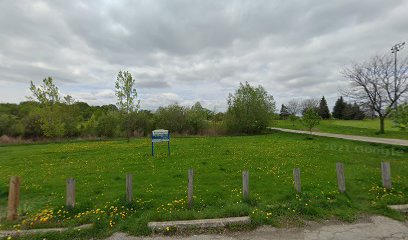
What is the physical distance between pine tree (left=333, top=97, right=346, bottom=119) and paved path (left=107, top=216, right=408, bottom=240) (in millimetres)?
73884

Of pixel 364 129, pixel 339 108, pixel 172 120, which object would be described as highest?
pixel 339 108

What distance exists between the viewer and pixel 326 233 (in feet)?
14.0

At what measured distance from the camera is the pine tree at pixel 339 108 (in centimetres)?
6818

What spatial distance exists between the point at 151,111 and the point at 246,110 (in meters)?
15.3

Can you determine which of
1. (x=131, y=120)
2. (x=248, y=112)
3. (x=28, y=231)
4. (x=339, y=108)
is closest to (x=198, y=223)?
(x=28, y=231)

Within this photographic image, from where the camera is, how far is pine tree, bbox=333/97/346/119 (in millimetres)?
68175

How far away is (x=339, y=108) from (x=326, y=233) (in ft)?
251

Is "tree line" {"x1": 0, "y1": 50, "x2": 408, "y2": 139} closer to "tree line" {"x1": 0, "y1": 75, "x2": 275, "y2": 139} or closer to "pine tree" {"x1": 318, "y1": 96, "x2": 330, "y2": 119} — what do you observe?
"tree line" {"x1": 0, "y1": 75, "x2": 275, "y2": 139}

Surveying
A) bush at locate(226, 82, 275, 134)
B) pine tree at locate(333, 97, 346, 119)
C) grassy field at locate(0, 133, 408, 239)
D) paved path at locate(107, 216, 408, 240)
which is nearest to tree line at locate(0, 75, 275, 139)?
bush at locate(226, 82, 275, 134)

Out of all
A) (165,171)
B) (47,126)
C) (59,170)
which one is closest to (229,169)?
(165,171)

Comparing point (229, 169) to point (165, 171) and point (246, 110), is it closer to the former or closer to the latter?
point (165, 171)

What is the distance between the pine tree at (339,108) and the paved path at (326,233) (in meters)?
73.9

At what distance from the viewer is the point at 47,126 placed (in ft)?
84.0

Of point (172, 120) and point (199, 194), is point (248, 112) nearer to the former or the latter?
point (172, 120)
